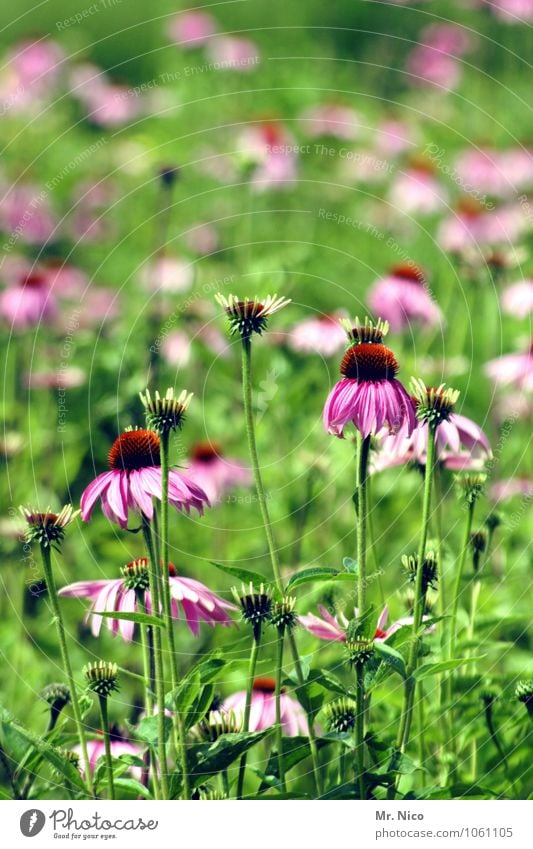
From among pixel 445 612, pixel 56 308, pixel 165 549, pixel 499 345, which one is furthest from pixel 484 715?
pixel 56 308

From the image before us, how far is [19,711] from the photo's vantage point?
121 cm

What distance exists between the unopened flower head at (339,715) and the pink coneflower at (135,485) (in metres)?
0.19

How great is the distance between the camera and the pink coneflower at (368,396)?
0.84 m

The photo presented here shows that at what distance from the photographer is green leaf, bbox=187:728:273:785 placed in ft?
2.70

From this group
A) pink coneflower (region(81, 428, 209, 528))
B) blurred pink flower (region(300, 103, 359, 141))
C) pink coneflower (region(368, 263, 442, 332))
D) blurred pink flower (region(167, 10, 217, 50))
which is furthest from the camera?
blurred pink flower (region(167, 10, 217, 50))

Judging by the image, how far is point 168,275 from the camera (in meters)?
2.18

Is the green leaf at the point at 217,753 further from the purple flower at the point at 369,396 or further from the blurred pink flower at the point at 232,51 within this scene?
the blurred pink flower at the point at 232,51

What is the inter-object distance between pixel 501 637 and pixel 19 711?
0.53 m

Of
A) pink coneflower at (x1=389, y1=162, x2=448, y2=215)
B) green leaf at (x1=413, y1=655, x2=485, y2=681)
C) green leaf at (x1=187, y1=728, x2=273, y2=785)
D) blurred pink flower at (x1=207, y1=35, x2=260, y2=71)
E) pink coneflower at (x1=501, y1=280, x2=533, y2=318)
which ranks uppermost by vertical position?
blurred pink flower at (x1=207, y1=35, x2=260, y2=71)

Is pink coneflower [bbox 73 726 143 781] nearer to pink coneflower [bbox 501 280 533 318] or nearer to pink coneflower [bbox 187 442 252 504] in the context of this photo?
pink coneflower [bbox 187 442 252 504]

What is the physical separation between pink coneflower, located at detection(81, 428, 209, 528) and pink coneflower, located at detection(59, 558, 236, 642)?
0.05 meters

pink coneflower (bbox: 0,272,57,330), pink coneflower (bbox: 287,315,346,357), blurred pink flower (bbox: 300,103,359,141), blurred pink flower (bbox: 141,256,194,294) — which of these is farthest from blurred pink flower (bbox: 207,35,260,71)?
pink coneflower (bbox: 287,315,346,357)

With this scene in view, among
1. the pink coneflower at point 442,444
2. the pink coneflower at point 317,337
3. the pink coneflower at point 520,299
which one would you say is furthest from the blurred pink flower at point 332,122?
the pink coneflower at point 442,444

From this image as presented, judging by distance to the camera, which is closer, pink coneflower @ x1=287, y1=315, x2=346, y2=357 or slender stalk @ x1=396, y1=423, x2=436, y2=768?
slender stalk @ x1=396, y1=423, x2=436, y2=768
